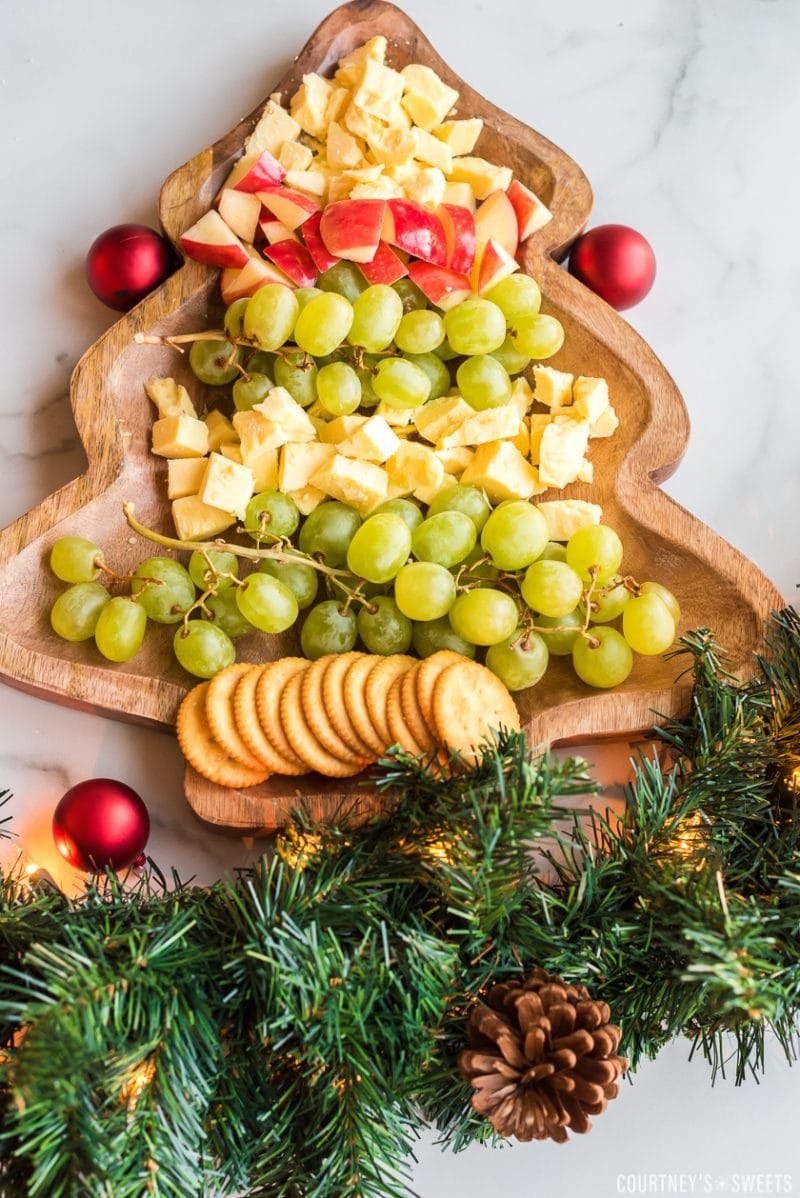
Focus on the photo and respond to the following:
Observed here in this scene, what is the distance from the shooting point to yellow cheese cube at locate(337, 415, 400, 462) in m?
1.02

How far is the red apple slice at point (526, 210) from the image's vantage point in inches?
43.0

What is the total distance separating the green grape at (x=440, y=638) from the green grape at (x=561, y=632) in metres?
0.09

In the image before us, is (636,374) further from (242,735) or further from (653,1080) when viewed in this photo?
(653,1080)

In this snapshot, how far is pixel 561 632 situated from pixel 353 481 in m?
0.29

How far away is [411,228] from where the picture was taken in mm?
1054

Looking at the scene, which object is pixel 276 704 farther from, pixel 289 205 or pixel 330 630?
pixel 289 205

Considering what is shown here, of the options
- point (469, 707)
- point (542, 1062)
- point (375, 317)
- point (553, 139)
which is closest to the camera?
point (542, 1062)

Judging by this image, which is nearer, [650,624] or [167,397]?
[650,624]

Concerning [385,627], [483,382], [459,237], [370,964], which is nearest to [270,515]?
[385,627]

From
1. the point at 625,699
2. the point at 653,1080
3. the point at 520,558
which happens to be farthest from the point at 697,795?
the point at 653,1080

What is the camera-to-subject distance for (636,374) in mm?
1079

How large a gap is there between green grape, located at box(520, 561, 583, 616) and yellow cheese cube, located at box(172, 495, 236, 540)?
0.36m

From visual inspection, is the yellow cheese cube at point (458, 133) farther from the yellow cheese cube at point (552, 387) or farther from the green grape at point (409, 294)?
the yellow cheese cube at point (552, 387)

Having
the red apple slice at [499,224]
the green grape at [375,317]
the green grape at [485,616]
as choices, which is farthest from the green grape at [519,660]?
the red apple slice at [499,224]
